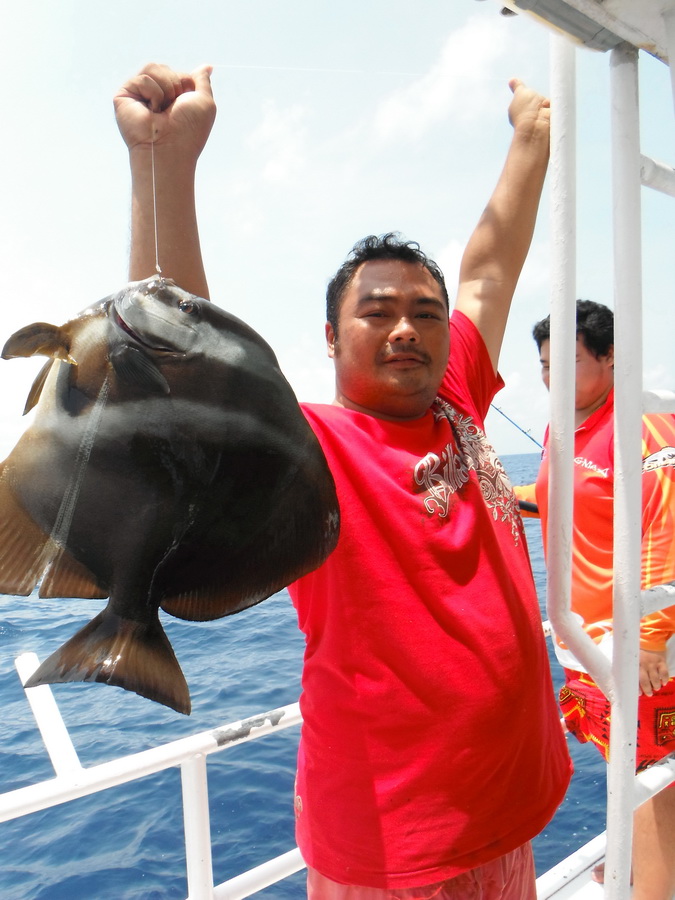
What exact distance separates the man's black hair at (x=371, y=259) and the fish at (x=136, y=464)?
2.54 feet

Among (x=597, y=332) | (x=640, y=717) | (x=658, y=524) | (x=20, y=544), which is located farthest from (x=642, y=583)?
(x=20, y=544)

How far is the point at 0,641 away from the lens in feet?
30.5

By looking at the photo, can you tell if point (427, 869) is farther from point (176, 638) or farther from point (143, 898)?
point (176, 638)

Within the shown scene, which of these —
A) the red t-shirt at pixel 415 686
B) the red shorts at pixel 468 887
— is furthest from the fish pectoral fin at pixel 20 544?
the red shorts at pixel 468 887

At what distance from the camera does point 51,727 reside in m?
1.94

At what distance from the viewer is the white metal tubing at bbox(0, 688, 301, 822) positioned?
167cm

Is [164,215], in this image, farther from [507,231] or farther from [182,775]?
[182,775]

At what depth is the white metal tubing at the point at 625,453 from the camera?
1.35 metres

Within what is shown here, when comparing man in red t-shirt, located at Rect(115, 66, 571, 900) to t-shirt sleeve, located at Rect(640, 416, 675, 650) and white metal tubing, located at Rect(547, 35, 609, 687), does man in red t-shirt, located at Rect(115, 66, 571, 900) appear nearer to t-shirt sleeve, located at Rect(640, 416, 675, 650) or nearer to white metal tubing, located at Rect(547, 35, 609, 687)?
white metal tubing, located at Rect(547, 35, 609, 687)

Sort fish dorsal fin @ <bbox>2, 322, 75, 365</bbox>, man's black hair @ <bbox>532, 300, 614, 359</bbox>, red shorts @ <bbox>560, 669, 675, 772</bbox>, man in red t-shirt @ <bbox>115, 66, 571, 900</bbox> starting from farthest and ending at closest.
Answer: man's black hair @ <bbox>532, 300, 614, 359</bbox> < red shorts @ <bbox>560, 669, 675, 772</bbox> < man in red t-shirt @ <bbox>115, 66, 571, 900</bbox> < fish dorsal fin @ <bbox>2, 322, 75, 365</bbox>

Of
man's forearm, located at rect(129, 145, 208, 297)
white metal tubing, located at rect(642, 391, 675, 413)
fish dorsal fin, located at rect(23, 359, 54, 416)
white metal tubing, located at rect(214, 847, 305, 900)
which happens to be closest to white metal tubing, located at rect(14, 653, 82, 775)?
white metal tubing, located at rect(214, 847, 305, 900)

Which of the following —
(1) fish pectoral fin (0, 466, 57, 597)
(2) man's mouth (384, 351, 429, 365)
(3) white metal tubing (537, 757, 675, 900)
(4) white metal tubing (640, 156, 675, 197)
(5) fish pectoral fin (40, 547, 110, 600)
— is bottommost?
(3) white metal tubing (537, 757, 675, 900)

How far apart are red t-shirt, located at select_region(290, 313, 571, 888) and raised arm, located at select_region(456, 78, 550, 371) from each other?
0.70 m

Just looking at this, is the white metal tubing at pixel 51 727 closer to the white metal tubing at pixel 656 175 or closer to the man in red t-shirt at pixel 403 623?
the man in red t-shirt at pixel 403 623
